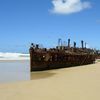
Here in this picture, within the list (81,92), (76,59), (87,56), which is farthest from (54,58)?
(81,92)

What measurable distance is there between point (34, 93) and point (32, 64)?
35.6 ft

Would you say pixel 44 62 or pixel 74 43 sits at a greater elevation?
pixel 74 43

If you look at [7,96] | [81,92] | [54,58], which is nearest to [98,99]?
[81,92]

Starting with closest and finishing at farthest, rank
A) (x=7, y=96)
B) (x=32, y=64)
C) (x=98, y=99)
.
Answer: (x=98, y=99), (x=7, y=96), (x=32, y=64)

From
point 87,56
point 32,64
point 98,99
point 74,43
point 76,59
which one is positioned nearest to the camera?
point 98,99

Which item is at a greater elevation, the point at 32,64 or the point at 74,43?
the point at 74,43

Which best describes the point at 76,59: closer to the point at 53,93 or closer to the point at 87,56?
the point at 87,56

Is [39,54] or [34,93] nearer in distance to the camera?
[34,93]

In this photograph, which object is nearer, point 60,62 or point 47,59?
point 47,59

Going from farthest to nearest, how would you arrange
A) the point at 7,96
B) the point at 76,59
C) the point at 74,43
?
the point at 74,43
the point at 76,59
the point at 7,96

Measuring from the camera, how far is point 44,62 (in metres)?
19.3

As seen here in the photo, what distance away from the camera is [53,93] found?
300 inches

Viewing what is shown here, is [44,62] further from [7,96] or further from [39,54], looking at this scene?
[7,96]

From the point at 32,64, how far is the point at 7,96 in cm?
1137
